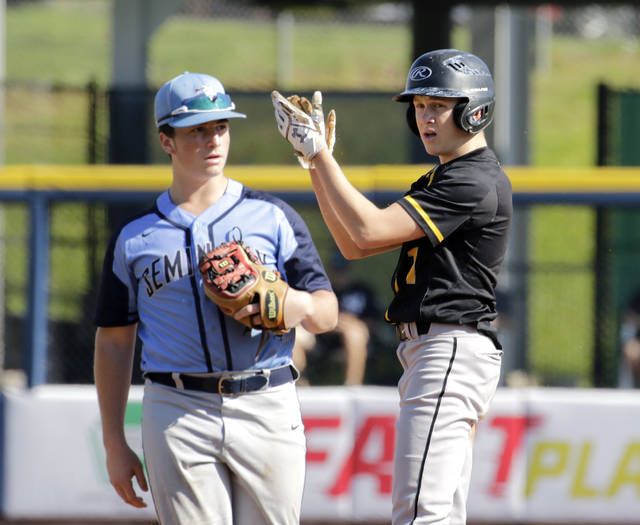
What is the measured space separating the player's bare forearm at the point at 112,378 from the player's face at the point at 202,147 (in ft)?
1.68

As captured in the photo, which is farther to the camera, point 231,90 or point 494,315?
point 231,90

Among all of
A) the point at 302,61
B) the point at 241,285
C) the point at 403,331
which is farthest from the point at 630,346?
the point at 302,61

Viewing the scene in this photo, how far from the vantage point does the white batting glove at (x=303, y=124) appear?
333 centimetres

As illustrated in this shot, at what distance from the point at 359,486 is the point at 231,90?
9.39ft

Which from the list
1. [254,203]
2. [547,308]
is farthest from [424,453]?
[547,308]

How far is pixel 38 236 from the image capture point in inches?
243

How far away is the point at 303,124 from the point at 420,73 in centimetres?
45

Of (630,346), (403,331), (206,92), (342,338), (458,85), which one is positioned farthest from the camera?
(630,346)

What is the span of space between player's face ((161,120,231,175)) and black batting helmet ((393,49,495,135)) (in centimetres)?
56

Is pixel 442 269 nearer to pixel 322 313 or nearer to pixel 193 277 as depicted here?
pixel 322 313

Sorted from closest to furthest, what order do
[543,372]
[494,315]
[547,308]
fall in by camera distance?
[494,315] → [543,372] → [547,308]

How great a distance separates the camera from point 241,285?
323 cm

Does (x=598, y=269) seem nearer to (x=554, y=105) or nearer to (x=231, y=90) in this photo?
(x=231, y=90)

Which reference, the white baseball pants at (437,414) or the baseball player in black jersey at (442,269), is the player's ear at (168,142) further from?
the white baseball pants at (437,414)
